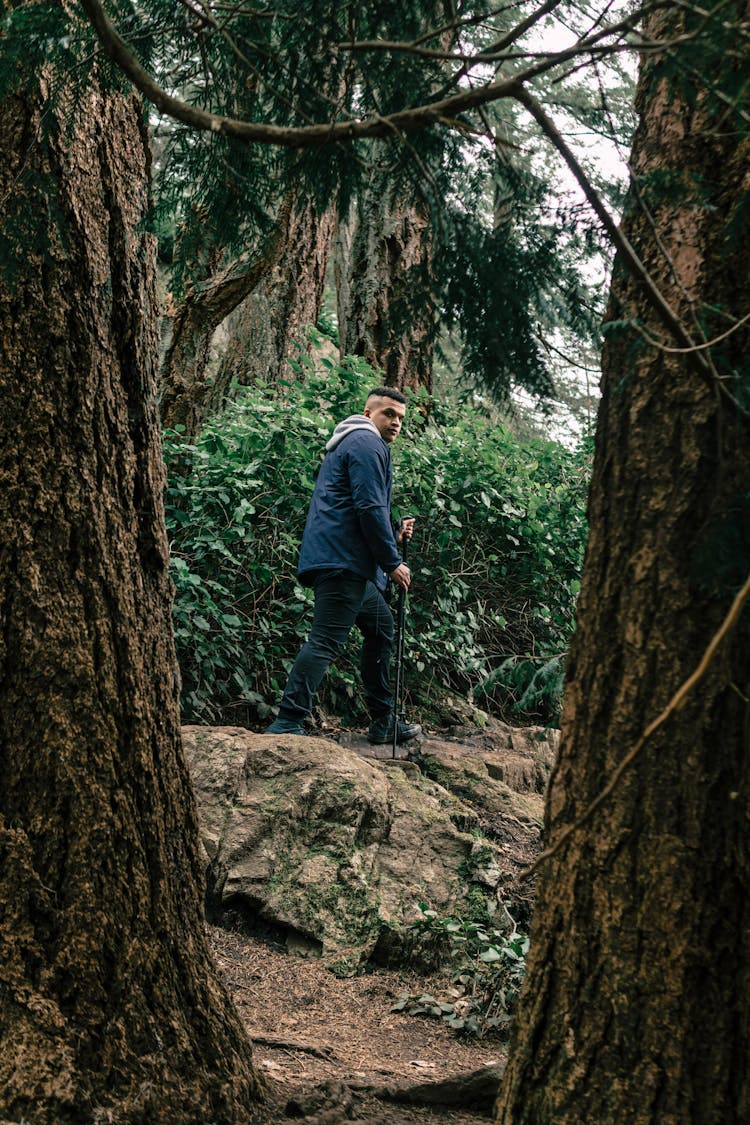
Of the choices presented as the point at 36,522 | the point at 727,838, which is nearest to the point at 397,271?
the point at 36,522

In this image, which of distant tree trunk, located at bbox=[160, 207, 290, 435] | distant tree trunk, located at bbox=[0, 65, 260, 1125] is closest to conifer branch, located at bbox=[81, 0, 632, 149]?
distant tree trunk, located at bbox=[0, 65, 260, 1125]

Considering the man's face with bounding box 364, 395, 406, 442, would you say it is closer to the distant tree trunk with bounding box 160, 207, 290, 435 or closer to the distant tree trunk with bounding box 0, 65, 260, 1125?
the distant tree trunk with bounding box 160, 207, 290, 435

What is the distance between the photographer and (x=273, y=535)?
23.0 ft

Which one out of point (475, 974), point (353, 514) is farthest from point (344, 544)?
point (475, 974)

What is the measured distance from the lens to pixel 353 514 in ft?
19.8

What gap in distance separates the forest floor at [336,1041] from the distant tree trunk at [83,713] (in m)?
0.39

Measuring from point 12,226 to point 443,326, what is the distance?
1.29 m

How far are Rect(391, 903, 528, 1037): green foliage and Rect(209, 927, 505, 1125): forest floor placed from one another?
2.4 inches

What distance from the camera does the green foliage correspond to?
4.50 m

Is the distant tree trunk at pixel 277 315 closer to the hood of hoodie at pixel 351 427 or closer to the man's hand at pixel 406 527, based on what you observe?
the man's hand at pixel 406 527

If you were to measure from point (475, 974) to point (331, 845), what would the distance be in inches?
39.7

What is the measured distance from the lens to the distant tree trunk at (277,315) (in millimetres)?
9188

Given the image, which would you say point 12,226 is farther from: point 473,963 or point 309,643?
point 473,963

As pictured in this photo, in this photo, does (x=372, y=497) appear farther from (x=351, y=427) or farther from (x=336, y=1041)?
(x=336, y=1041)
